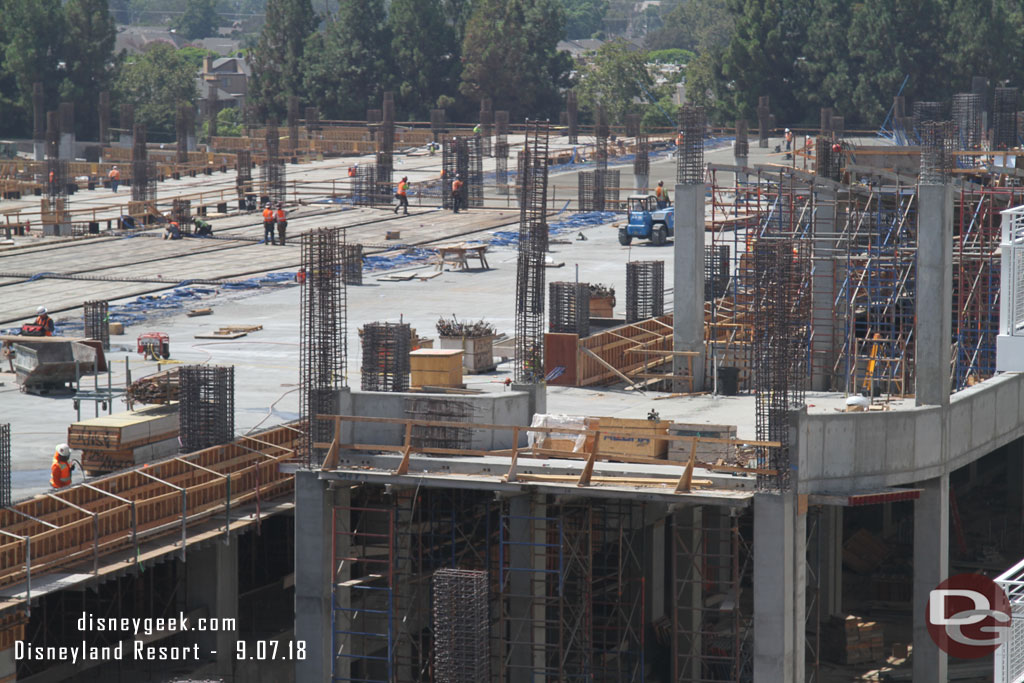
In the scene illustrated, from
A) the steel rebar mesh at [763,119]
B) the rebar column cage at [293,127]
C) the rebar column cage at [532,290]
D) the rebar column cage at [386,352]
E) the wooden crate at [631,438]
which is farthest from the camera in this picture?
the rebar column cage at [293,127]

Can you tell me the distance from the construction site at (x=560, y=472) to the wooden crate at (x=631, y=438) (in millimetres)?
61

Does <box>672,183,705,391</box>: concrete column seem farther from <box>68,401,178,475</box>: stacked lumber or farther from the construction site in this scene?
<box>68,401,178,475</box>: stacked lumber

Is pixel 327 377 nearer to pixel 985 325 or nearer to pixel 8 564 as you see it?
pixel 8 564

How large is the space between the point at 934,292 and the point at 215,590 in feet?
48.5

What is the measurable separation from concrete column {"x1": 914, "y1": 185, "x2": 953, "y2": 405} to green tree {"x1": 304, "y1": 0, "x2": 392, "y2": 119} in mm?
106659

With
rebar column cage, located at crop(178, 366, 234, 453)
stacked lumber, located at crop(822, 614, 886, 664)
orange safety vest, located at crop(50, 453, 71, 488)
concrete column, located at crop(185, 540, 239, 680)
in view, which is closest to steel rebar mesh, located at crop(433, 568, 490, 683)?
concrete column, located at crop(185, 540, 239, 680)

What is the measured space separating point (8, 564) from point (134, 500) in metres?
3.42

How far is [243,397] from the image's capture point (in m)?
41.5

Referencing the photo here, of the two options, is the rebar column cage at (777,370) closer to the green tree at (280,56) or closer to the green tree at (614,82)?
the green tree at (280,56)

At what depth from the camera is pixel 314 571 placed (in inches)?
1236

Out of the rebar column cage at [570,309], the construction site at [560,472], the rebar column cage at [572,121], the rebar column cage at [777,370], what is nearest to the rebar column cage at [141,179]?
the construction site at [560,472]

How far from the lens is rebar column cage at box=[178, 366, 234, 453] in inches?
1359

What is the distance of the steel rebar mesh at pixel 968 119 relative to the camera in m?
81.8
